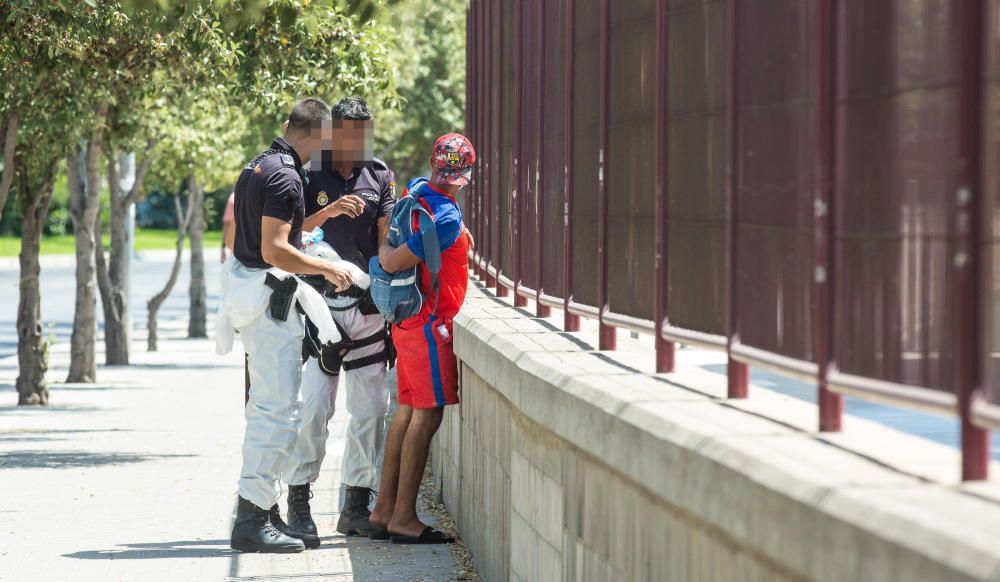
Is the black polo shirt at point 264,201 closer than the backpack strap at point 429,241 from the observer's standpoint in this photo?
No

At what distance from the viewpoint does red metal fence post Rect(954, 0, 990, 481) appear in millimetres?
2859

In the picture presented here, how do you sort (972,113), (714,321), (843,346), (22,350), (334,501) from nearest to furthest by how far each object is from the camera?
1. (972,113)
2. (843,346)
3. (714,321)
4. (334,501)
5. (22,350)

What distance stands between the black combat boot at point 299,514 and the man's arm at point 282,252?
3.66 ft

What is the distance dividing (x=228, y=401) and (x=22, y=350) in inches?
81.8

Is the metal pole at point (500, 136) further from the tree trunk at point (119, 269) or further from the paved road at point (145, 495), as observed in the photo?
the tree trunk at point (119, 269)

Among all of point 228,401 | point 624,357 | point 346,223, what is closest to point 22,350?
point 228,401

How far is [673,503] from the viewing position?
3.71 m

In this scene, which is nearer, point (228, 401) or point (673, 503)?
point (673, 503)

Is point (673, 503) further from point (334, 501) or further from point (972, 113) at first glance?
point (334, 501)

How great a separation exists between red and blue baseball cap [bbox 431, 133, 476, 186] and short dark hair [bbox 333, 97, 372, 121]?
65 centimetres

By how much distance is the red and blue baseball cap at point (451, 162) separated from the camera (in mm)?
7711

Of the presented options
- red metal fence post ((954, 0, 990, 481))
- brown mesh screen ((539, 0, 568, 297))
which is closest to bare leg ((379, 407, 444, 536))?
brown mesh screen ((539, 0, 568, 297))

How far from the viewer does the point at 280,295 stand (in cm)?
776

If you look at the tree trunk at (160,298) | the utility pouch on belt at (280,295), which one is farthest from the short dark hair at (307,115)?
the tree trunk at (160,298)
